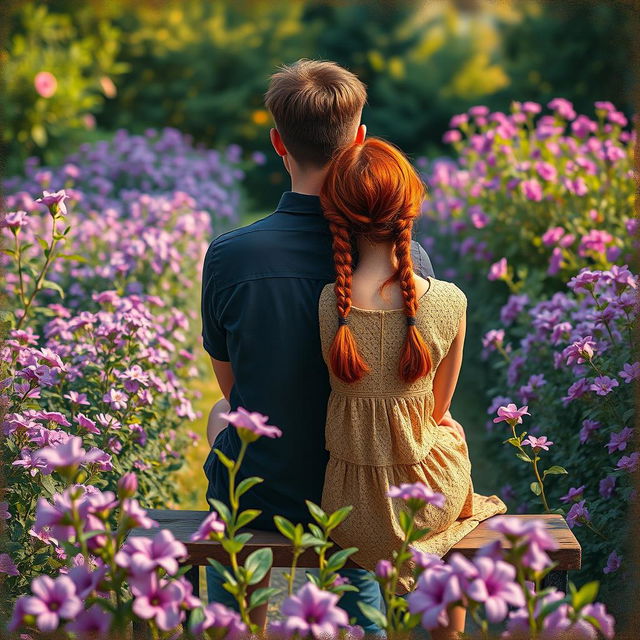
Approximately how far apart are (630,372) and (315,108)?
114cm

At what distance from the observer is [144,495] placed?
288cm

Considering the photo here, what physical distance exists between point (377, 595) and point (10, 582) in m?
0.89

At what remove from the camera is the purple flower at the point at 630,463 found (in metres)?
2.35

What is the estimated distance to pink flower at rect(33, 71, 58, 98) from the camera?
26.9 ft

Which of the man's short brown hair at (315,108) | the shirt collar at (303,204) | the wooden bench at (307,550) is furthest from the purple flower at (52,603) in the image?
the man's short brown hair at (315,108)

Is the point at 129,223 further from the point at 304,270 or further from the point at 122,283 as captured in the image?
the point at 304,270

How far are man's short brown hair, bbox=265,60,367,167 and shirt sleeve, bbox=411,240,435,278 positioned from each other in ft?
0.93

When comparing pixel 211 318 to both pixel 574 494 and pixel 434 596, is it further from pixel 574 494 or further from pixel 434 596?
pixel 574 494

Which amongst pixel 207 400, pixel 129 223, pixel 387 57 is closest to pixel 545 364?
pixel 207 400

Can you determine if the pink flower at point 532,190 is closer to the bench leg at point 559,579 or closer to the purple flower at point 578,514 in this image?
the purple flower at point 578,514

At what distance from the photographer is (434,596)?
129 centimetres

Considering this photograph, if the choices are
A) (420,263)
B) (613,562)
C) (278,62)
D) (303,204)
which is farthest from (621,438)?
(278,62)

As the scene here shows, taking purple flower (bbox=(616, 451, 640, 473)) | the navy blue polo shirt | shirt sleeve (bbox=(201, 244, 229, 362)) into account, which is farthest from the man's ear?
purple flower (bbox=(616, 451, 640, 473))

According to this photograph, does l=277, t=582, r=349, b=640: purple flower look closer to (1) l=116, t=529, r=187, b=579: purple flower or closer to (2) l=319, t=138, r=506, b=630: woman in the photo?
(1) l=116, t=529, r=187, b=579: purple flower
